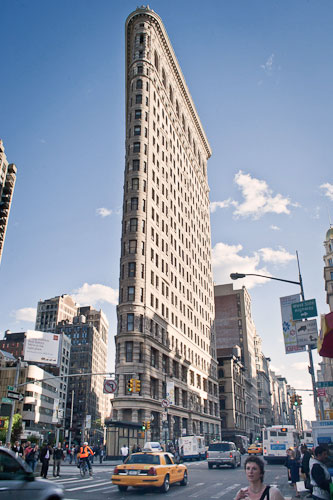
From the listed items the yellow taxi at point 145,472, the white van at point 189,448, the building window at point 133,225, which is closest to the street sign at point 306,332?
the yellow taxi at point 145,472

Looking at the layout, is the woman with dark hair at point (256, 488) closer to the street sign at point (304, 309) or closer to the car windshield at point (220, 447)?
the street sign at point (304, 309)

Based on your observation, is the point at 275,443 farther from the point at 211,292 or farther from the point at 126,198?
the point at 211,292

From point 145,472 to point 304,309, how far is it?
10085 mm

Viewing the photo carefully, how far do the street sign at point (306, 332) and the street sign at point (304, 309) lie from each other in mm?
495

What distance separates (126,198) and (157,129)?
17.8 metres

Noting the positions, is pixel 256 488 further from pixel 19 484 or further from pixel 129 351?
pixel 129 351

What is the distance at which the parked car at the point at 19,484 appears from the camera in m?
7.22

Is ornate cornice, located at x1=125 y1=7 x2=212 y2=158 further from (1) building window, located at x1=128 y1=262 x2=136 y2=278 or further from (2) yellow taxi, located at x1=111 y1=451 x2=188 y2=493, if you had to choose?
(2) yellow taxi, located at x1=111 y1=451 x2=188 y2=493

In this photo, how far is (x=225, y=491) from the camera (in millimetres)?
17172

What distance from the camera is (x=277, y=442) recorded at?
37.4 m

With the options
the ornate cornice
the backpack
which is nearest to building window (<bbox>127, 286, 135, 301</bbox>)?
the ornate cornice

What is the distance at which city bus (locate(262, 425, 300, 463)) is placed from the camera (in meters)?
36.8

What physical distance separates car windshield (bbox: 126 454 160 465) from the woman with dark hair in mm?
13236

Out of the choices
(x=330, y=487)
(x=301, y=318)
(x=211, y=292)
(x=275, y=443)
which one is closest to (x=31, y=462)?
(x=301, y=318)
